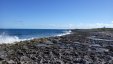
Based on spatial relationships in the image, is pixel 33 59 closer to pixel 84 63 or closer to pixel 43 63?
pixel 43 63

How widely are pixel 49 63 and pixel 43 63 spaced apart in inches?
15.7

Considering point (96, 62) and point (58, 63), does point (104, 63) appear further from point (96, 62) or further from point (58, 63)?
point (58, 63)

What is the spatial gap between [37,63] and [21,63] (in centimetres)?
104

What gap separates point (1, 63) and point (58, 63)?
369 cm

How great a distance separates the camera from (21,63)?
35.4 feet

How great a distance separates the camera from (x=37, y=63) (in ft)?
36.3

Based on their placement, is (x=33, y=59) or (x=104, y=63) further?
(x=33, y=59)

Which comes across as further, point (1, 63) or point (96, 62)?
point (96, 62)

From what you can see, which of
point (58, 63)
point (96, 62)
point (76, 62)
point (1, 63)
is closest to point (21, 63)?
point (1, 63)

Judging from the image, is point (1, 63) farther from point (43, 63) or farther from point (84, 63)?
point (84, 63)

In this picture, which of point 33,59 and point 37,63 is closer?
point 37,63

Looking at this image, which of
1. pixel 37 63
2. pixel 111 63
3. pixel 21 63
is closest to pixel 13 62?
pixel 21 63

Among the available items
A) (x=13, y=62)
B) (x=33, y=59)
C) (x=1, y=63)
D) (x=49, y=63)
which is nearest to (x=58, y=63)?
(x=49, y=63)

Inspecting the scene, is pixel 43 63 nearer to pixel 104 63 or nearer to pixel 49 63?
pixel 49 63
